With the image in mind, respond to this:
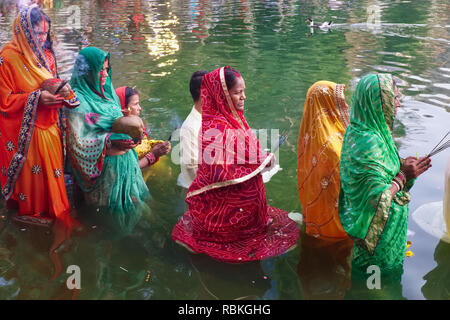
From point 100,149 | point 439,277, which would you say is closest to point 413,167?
point 439,277

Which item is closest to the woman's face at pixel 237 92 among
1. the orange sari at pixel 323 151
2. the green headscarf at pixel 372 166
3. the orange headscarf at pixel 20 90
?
the orange sari at pixel 323 151

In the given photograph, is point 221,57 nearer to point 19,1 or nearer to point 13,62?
point 13,62

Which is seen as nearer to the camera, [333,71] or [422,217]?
[422,217]

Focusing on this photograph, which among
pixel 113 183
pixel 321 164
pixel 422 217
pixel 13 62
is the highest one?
pixel 13 62

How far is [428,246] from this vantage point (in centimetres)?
382

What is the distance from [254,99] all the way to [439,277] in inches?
192

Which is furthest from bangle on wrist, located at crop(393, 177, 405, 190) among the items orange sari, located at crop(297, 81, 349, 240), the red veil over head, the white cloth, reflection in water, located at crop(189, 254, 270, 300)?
the white cloth

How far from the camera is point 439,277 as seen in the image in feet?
11.3

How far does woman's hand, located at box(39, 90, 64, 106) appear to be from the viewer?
3959 millimetres

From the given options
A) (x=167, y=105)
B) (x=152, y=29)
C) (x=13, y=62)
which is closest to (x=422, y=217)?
(x=13, y=62)

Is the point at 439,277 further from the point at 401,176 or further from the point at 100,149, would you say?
the point at 100,149

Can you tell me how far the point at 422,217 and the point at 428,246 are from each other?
48 centimetres

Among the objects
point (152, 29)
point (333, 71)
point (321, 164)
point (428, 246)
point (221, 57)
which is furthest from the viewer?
point (152, 29)

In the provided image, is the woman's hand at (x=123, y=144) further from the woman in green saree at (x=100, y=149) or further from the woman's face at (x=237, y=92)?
the woman's face at (x=237, y=92)
